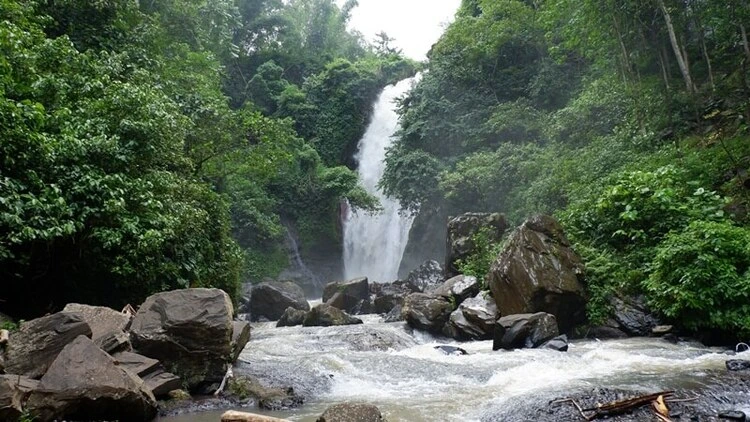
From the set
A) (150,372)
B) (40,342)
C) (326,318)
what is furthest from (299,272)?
(40,342)

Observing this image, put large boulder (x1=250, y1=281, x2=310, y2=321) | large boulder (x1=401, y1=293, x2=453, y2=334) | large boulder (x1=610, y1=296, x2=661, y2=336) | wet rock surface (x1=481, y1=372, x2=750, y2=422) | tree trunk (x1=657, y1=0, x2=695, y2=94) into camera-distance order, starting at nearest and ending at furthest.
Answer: wet rock surface (x1=481, y1=372, x2=750, y2=422)
large boulder (x1=610, y1=296, x2=661, y2=336)
large boulder (x1=401, y1=293, x2=453, y2=334)
tree trunk (x1=657, y1=0, x2=695, y2=94)
large boulder (x1=250, y1=281, x2=310, y2=321)

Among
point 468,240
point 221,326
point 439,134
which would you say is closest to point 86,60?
point 221,326

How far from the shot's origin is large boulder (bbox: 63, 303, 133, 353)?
6.33 metres

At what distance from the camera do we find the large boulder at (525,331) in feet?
30.5

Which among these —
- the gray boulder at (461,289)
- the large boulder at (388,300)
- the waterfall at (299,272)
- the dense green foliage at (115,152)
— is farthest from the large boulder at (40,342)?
the waterfall at (299,272)

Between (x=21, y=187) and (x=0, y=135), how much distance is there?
0.75m

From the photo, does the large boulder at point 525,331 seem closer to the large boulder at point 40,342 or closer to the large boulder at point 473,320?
the large boulder at point 473,320

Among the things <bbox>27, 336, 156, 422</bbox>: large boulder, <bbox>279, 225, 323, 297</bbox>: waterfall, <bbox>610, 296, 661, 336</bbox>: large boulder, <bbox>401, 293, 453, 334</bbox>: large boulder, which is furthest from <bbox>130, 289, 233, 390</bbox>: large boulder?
<bbox>279, 225, 323, 297</bbox>: waterfall

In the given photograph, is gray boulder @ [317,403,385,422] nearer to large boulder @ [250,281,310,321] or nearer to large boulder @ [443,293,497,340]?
large boulder @ [443,293,497,340]

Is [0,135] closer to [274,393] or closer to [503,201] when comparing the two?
[274,393]

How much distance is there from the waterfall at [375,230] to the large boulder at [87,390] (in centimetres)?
2168

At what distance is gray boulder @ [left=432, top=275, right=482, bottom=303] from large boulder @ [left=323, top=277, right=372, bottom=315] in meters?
5.98

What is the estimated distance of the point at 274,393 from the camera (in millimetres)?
6660

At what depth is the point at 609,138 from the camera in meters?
15.9
